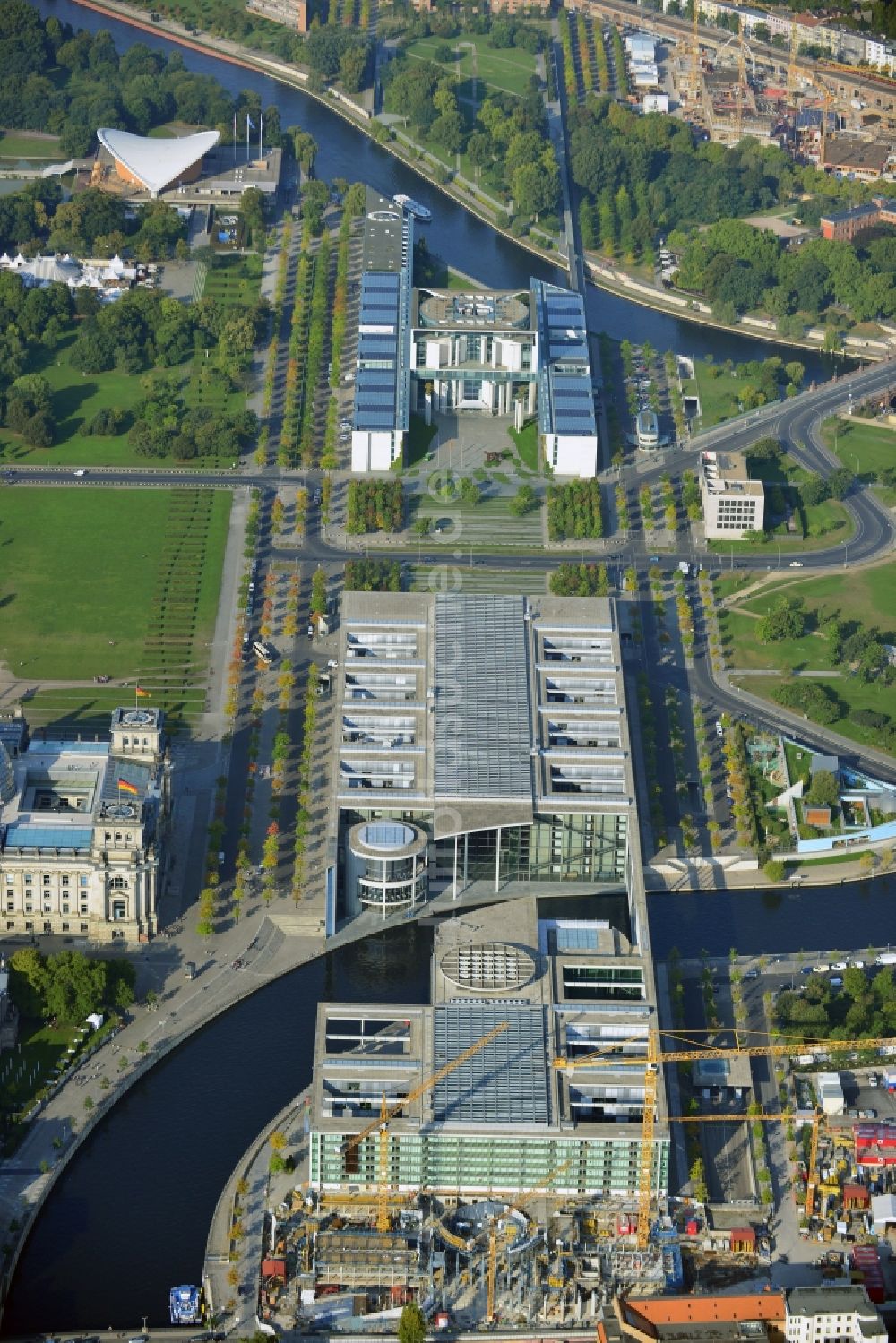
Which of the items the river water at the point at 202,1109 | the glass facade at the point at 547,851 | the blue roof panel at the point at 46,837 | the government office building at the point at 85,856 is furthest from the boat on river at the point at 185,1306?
the glass facade at the point at 547,851

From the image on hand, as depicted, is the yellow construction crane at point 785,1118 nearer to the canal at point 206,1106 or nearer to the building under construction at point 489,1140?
the building under construction at point 489,1140

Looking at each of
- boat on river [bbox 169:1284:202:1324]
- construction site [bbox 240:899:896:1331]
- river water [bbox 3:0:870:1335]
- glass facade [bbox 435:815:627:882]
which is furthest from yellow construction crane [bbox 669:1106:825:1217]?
boat on river [bbox 169:1284:202:1324]

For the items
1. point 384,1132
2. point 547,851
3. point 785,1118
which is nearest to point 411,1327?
point 384,1132

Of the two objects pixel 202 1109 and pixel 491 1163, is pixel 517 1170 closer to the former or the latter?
pixel 491 1163

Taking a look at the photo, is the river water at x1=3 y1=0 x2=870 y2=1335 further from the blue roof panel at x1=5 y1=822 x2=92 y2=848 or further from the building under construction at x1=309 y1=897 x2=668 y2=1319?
the blue roof panel at x1=5 y1=822 x2=92 y2=848

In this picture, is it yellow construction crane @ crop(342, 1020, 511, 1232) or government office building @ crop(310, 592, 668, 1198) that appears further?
government office building @ crop(310, 592, 668, 1198)

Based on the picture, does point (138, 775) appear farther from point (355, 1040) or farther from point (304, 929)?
point (355, 1040)
